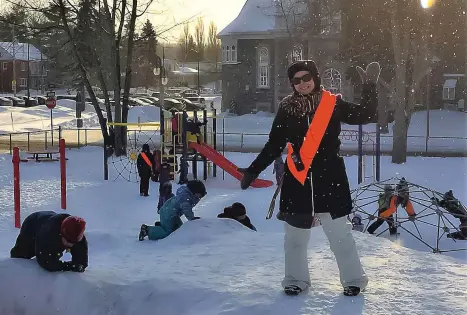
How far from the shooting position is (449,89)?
40875 millimetres

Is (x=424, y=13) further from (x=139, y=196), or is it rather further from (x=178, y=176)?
(x=139, y=196)

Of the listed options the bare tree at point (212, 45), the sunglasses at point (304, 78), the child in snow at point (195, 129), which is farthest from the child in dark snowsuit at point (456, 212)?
the bare tree at point (212, 45)

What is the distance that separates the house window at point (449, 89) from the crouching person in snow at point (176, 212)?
34.8m

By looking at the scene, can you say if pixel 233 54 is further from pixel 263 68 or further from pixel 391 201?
pixel 391 201

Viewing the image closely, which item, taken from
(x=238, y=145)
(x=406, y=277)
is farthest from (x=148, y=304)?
(x=238, y=145)

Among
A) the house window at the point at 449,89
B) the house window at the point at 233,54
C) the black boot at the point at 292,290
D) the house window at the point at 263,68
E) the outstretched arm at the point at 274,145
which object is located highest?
the house window at the point at 233,54

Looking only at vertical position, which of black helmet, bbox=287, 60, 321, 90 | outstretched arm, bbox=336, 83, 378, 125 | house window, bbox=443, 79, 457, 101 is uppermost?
house window, bbox=443, 79, 457, 101

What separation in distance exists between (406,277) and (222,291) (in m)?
1.70

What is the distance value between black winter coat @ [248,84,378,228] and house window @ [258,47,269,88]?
39936 millimetres

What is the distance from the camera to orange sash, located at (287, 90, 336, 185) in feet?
16.5

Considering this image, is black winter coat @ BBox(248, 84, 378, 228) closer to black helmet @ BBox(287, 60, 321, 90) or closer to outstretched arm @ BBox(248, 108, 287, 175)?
outstretched arm @ BBox(248, 108, 287, 175)

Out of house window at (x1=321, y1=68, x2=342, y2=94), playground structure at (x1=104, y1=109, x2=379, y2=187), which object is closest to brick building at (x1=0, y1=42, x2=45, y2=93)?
house window at (x1=321, y1=68, x2=342, y2=94)

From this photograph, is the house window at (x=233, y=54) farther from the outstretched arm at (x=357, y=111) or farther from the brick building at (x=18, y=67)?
the outstretched arm at (x=357, y=111)

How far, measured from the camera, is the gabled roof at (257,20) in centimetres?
4431
